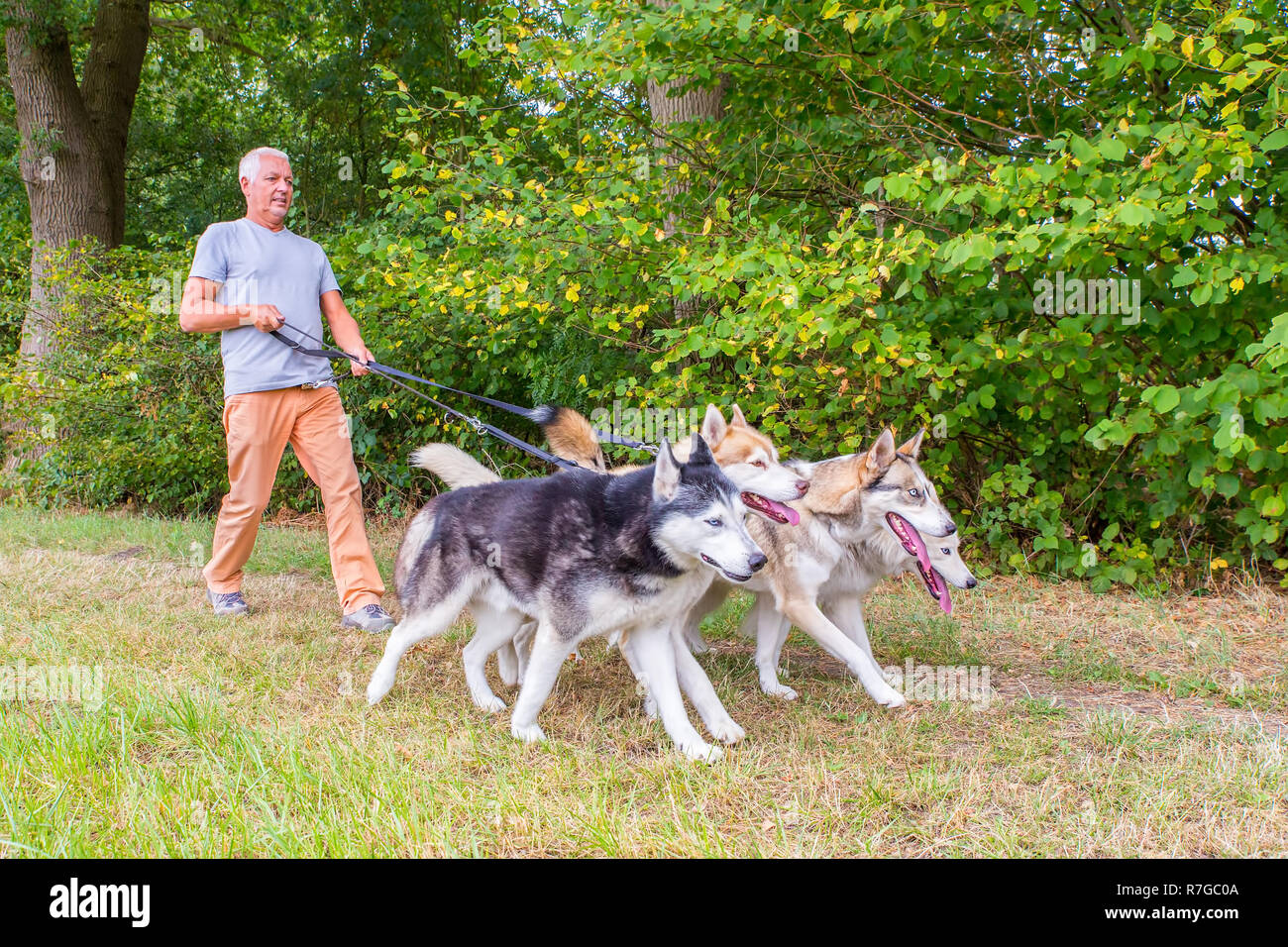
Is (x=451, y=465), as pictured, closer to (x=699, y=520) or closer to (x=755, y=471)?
(x=755, y=471)

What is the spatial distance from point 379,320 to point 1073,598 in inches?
251

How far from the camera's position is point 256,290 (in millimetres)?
5355

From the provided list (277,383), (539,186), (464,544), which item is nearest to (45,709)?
(464,544)

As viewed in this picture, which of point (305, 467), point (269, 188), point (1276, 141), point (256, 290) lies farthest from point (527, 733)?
point (1276, 141)

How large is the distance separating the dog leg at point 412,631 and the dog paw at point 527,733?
575 mm

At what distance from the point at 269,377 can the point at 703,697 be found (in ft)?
10.5

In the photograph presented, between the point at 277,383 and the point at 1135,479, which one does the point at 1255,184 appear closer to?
the point at 1135,479

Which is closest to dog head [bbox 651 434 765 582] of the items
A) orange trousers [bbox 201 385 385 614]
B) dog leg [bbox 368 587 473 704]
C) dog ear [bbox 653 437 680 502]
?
dog ear [bbox 653 437 680 502]

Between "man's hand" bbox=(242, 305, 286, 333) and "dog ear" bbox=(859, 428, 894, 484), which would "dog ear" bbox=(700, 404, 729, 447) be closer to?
"dog ear" bbox=(859, 428, 894, 484)

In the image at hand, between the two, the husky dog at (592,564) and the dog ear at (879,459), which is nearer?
the husky dog at (592,564)

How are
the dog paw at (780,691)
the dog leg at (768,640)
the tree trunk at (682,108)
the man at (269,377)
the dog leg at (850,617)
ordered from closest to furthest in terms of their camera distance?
the dog paw at (780,691) → the dog leg at (768,640) → the dog leg at (850,617) → the man at (269,377) → the tree trunk at (682,108)

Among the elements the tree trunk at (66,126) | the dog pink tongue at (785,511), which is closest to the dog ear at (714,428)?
the dog pink tongue at (785,511)

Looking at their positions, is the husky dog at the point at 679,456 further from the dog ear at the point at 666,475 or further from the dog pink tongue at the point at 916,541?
the dog ear at the point at 666,475

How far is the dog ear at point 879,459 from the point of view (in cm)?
438
